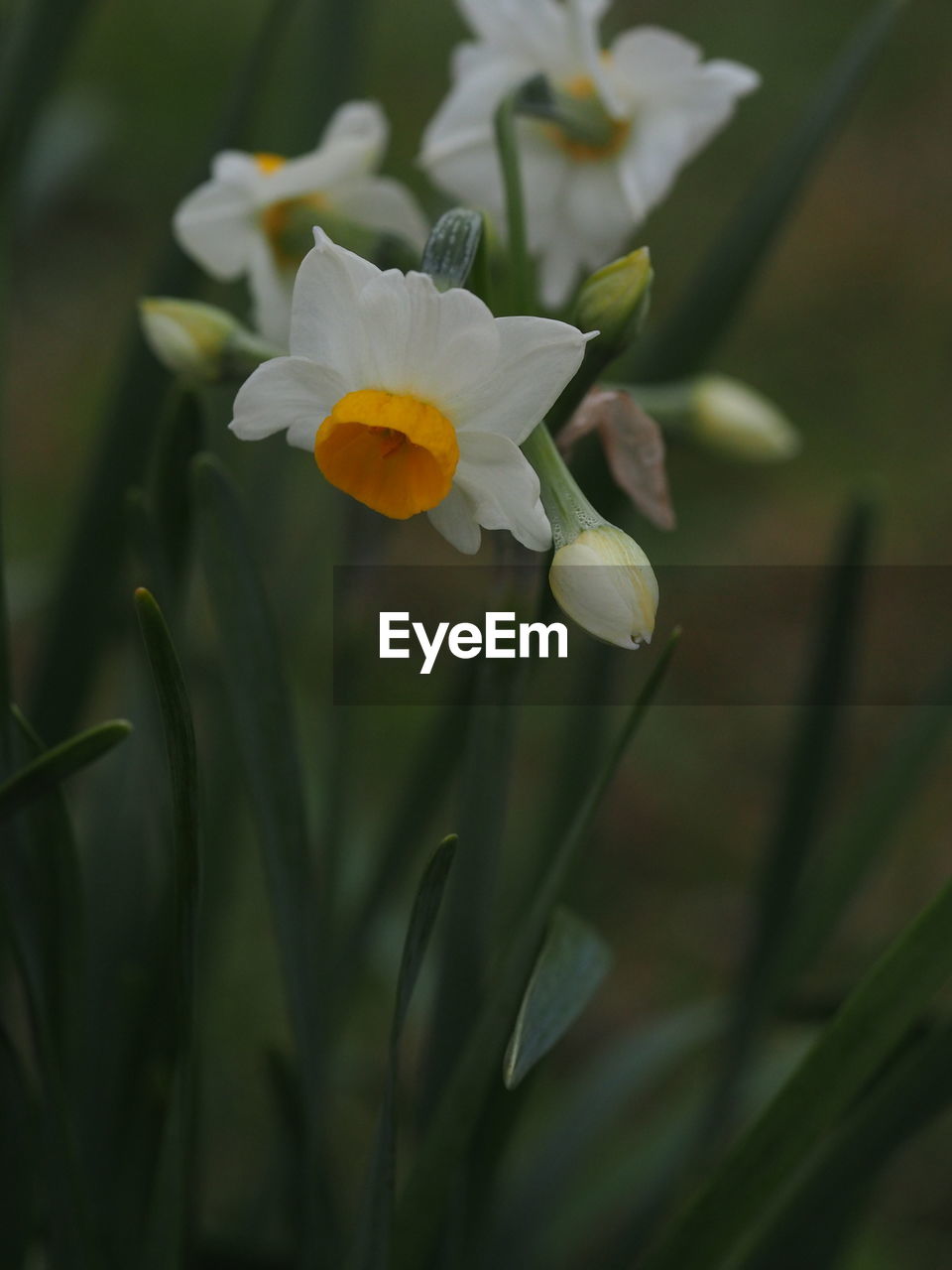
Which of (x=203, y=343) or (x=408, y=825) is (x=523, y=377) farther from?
(x=408, y=825)

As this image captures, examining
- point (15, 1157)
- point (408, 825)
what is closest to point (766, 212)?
point (408, 825)

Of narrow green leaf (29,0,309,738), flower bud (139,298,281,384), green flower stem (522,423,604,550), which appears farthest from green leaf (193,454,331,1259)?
narrow green leaf (29,0,309,738)

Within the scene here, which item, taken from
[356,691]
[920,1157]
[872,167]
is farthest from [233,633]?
[872,167]

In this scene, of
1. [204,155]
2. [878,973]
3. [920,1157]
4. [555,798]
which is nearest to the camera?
[878,973]

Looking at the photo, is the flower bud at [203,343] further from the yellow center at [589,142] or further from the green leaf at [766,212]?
the green leaf at [766,212]

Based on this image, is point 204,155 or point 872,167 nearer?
point 204,155

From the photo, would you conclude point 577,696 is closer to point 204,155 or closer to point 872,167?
point 204,155

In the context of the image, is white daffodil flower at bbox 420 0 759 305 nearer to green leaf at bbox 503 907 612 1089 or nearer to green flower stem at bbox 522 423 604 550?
green flower stem at bbox 522 423 604 550

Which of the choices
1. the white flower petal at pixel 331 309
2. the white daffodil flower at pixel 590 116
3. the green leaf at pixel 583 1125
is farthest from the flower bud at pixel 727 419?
the green leaf at pixel 583 1125
